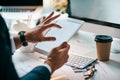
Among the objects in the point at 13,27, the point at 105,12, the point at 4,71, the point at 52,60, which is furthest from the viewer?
the point at 13,27

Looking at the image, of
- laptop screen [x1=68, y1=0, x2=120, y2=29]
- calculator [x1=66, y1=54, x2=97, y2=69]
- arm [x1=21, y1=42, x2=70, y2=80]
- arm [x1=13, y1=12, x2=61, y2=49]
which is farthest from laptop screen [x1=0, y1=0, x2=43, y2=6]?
arm [x1=21, y1=42, x2=70, y2=80]

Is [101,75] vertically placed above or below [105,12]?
below

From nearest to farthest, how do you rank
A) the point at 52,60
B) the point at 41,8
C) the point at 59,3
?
the point at 52,60, the point at 59,3, the point at 41,8

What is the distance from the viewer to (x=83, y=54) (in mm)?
1411

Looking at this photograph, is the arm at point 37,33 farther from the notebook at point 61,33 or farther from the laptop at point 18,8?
the laptop at point 18,8

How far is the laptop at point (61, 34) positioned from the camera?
1424 mm

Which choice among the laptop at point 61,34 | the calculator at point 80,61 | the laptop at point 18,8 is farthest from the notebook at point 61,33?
the laptop at point 18,8

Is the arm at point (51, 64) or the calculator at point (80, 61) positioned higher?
the arm at point (51, 64)

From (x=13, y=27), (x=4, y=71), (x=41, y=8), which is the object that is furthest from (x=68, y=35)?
(x=41, y=8)

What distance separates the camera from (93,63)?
1.29 metres

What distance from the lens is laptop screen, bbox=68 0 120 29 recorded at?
1385mm

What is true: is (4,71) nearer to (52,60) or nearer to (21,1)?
(52,60)

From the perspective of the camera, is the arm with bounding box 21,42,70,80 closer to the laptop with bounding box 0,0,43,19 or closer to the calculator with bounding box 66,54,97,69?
the calculator with bounding box 66,54,97,69

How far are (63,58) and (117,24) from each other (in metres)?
0.38
